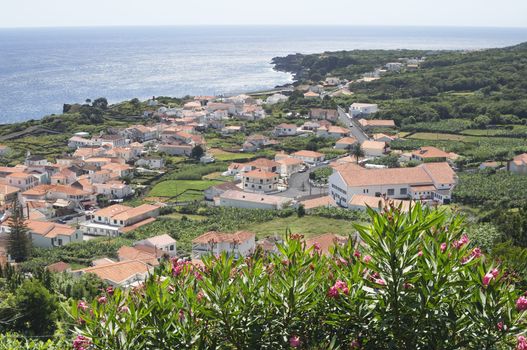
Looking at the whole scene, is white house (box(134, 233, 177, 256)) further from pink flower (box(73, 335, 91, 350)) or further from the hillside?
the hillside

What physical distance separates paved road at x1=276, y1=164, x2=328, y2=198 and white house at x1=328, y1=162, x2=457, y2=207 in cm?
201

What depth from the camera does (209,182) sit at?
46.7 m

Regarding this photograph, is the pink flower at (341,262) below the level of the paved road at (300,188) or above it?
above

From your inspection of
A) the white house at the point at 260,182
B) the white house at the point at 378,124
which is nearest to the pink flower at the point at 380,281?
the white house at the point at 260,182

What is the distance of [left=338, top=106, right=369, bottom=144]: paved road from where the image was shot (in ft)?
204

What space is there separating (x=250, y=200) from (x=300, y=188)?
5731 mm

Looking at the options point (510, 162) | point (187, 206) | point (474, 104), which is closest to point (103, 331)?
point (187, 206)

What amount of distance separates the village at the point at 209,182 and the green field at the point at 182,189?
37cm

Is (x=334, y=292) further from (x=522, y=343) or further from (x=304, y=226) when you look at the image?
(x=304, y=226)

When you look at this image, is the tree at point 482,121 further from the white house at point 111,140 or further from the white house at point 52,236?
the white house at point 52,236

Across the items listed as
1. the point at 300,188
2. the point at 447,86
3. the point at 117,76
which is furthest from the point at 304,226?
the point at 117,76

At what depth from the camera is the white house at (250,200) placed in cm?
3972

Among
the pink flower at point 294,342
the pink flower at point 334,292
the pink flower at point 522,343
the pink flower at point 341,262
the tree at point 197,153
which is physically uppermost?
the pink flower at point 341,262

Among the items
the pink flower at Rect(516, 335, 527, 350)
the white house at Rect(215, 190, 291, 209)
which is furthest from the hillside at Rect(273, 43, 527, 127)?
the pink flower at Rect(516, 335, 527, 350)
